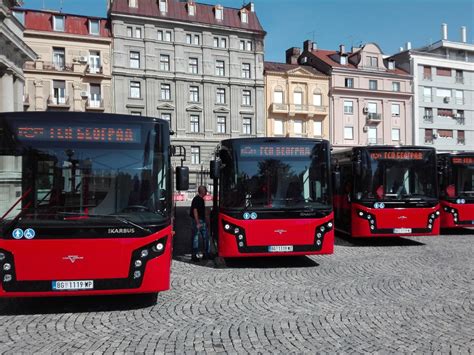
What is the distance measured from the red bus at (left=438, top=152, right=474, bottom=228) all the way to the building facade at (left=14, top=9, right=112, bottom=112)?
3477cm

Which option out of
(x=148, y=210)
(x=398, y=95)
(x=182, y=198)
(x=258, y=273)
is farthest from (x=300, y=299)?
(x=398, y=95)

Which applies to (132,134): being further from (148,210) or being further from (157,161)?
(148,210)

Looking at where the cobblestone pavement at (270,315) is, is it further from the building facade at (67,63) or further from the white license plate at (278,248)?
the building facade at (67,63)

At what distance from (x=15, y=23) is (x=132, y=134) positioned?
86.7 ft

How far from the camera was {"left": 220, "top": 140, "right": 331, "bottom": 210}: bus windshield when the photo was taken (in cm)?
920

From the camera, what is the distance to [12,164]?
19.8 feet

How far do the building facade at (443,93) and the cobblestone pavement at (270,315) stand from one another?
4861cm

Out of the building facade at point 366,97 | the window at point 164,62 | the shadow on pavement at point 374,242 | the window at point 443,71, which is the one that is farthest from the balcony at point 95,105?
the window at point 443,71

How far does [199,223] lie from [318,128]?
41496 mm

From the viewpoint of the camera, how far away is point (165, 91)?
147ft

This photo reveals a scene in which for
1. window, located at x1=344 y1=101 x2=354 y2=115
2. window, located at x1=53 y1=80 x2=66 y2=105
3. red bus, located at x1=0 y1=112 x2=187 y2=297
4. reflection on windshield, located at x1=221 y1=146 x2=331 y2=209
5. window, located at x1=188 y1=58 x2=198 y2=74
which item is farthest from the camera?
window, located at x1=344 y1=101 x2=354 y2=115

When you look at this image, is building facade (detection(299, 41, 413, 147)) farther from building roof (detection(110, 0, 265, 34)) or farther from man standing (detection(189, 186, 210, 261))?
man standing (detection(189, 186, 210, 261))

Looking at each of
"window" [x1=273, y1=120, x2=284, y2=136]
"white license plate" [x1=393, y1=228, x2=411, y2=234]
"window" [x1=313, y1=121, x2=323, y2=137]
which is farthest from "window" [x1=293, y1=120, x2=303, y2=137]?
"white license plate" [x1=393, y1=228, x2=411, y2=234]

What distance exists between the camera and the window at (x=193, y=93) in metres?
45.5
